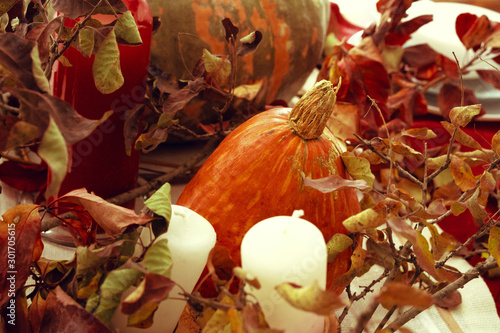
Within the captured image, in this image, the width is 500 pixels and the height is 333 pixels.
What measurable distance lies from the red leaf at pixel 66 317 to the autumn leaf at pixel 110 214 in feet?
0.18

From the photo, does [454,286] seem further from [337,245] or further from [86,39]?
[86,39]

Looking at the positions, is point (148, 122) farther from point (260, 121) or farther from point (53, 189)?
point (53, 189)

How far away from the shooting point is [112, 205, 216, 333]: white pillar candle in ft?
1.33

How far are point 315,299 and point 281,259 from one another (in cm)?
7

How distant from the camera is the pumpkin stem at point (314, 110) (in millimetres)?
469

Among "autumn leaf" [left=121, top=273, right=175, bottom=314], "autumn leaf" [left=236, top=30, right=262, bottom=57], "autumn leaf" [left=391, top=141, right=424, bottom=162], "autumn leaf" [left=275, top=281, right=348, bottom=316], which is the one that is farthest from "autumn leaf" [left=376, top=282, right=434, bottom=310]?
"autumn leaf" [left=236, top=30, right=262, bottom=57]

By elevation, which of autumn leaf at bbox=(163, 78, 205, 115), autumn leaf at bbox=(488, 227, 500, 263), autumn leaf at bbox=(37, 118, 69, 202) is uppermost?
autumn leaf at bbox=(37, 118, 69, 202)

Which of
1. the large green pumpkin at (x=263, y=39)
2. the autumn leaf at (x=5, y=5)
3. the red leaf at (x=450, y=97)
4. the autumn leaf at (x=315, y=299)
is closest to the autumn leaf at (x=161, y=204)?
the autumn leaf at (x=315, y=299)

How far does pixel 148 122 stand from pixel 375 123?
0.31 meters

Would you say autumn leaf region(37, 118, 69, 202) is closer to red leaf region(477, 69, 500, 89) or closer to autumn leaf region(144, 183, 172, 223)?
autumn leaf region(144, 183, 172, 223)

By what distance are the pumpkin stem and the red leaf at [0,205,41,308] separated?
0.77ft

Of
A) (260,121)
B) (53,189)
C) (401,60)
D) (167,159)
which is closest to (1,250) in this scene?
(53,189)

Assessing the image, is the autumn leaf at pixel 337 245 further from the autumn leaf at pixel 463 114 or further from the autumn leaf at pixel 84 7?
the autumn leaf at pixel 84 7

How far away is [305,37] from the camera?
0.82 meters
